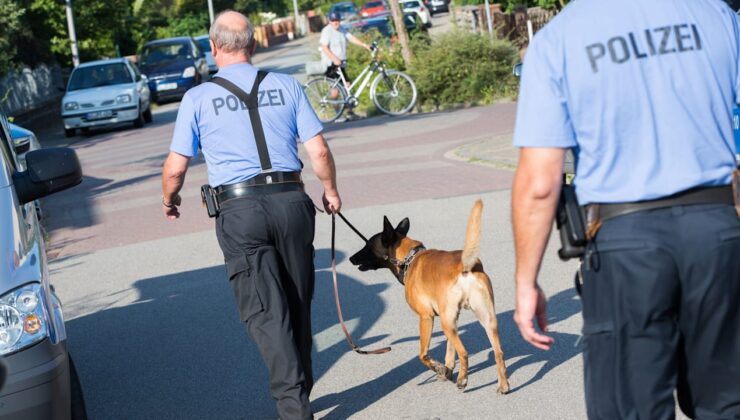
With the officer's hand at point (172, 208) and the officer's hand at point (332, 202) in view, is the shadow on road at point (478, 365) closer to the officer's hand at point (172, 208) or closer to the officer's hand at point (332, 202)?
the officer's hand at point (332, 202)

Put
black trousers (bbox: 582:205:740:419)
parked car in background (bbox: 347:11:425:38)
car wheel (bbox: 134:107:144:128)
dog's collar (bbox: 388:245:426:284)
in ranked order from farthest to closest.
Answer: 1. car wheel (bbox: 134:107:144:128)
2. parked car in background (bbox: 347:11:425:38)
3. dog's collar (bbox: 388:245:426:284)
4. black trousers (bbox: 582:205:740:419)

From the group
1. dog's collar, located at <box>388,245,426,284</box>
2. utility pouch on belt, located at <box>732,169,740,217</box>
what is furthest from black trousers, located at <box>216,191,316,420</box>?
utility pouch on belt, located at <box>732,169,740,217</box>

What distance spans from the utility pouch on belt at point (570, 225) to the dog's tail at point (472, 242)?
146 centimetres

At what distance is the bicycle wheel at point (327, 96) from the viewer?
64.5ft

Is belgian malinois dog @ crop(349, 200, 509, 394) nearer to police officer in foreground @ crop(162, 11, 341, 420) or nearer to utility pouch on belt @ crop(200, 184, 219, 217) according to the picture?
police officer in foreground @ crop(162, 11, 341, 420)

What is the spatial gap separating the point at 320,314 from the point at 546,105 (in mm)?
4741

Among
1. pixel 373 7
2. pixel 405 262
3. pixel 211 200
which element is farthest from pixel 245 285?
pixel 373 7

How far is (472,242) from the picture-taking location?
5.02 m

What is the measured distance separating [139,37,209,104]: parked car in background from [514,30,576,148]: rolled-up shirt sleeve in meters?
30.3

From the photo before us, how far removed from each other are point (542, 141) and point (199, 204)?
34.0 ft

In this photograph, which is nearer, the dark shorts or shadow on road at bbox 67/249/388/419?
shadow on road at bbox 67/249/388/419

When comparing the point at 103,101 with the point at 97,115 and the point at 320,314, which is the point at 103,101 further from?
the point at 320,314

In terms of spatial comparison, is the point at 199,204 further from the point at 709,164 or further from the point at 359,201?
the point at 709,164

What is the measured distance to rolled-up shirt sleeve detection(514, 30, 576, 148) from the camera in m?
3.06
